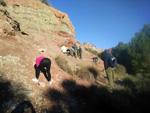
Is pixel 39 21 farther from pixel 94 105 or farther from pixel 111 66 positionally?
pixel 94 105

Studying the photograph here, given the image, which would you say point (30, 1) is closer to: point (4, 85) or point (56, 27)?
point (56, 27)

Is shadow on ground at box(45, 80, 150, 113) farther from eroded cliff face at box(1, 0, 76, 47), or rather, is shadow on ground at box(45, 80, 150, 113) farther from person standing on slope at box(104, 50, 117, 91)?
eroded cliff face at box(1, 0, 76, 47)

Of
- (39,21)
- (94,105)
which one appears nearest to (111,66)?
(94,105)

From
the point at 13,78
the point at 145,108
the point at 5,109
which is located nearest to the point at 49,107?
the point at 5,109

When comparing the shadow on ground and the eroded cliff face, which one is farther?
the eroded cliff face

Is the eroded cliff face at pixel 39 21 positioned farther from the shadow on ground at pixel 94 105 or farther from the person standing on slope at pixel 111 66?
the shadow on ground at pixel 94 105

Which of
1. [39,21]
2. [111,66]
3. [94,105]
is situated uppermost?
[39,21]

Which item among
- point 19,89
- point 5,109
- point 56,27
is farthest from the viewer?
point 56,27

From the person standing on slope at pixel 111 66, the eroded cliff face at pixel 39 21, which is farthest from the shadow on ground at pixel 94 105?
the eroded cliff face at pixel 39 21

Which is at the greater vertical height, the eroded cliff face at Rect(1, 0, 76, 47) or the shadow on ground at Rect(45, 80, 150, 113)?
the eroded cliff face at Rect(1, 0, 76, 47)

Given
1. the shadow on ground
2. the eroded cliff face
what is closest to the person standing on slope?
the shadow on ground

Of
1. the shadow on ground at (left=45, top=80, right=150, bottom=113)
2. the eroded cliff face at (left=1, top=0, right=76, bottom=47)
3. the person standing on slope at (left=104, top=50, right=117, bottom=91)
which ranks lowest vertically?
the shadow on ground at (left=45, top=80, right=150, bottom=113)

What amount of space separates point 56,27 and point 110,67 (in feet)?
31.9

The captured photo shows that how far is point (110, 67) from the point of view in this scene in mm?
4551
